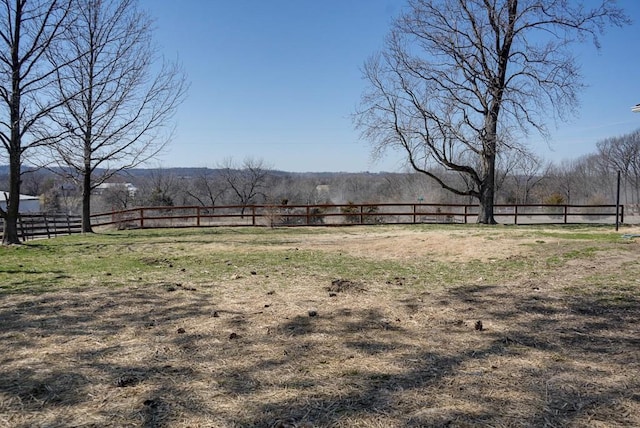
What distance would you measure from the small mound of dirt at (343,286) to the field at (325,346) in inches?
1.9

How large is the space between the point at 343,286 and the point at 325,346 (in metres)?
2.31

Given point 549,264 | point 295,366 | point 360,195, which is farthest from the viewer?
point 360,195

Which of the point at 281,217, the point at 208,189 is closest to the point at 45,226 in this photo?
the point at 281,217

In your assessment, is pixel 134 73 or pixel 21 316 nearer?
pixel 21 316

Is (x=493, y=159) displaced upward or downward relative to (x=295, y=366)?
upward

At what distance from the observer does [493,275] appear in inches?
261

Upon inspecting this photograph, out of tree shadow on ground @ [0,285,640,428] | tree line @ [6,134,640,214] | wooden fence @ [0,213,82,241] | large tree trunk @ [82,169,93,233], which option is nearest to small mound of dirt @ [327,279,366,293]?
tree shadow on ground @ [0,285,640,428]

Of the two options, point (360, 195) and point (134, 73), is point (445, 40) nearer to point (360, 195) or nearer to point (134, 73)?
point (134, 73)

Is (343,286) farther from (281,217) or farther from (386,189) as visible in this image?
(386,189)

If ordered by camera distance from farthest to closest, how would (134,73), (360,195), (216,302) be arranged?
(360,195)
(134,73)
(216,302)

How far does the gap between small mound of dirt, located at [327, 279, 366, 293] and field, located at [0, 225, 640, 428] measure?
5 centimetres

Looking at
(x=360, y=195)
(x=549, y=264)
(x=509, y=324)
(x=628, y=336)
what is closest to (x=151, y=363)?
(x=509, y=324)

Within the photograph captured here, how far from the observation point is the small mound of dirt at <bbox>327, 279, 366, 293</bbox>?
5738 mm

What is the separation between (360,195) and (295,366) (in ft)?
183
